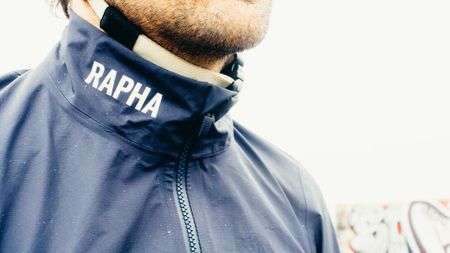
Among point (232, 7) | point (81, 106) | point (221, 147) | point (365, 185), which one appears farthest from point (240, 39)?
point (365, 185)

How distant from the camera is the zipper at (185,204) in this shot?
0.77 m

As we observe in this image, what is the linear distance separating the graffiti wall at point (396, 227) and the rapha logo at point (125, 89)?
168 cm

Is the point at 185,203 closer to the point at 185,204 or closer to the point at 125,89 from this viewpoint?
the point at 185,204

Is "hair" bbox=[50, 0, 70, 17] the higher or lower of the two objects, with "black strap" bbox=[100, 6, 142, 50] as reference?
higher

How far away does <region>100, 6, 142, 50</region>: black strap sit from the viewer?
83cm

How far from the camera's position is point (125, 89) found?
79 centimetres

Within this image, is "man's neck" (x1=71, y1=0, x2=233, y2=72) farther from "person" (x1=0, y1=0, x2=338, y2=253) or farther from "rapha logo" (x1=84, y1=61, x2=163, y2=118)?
"rapha logo" (x1=84, y1=61, x2=163, y2=118)

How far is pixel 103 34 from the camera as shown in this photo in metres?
0.79

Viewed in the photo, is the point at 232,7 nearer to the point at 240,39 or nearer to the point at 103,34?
the point at 240,39

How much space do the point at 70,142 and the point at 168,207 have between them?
0.68 ft

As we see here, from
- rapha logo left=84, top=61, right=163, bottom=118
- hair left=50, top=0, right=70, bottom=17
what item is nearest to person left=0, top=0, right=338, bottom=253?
rapha logo left=84, top=61, right=163, bottom=118

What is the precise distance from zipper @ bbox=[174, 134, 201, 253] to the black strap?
22 centimetres

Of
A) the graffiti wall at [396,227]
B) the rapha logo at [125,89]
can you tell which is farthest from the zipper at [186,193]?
the graffiti wall at [396,227]

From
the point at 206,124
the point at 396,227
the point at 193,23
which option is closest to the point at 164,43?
the point at 193,23
